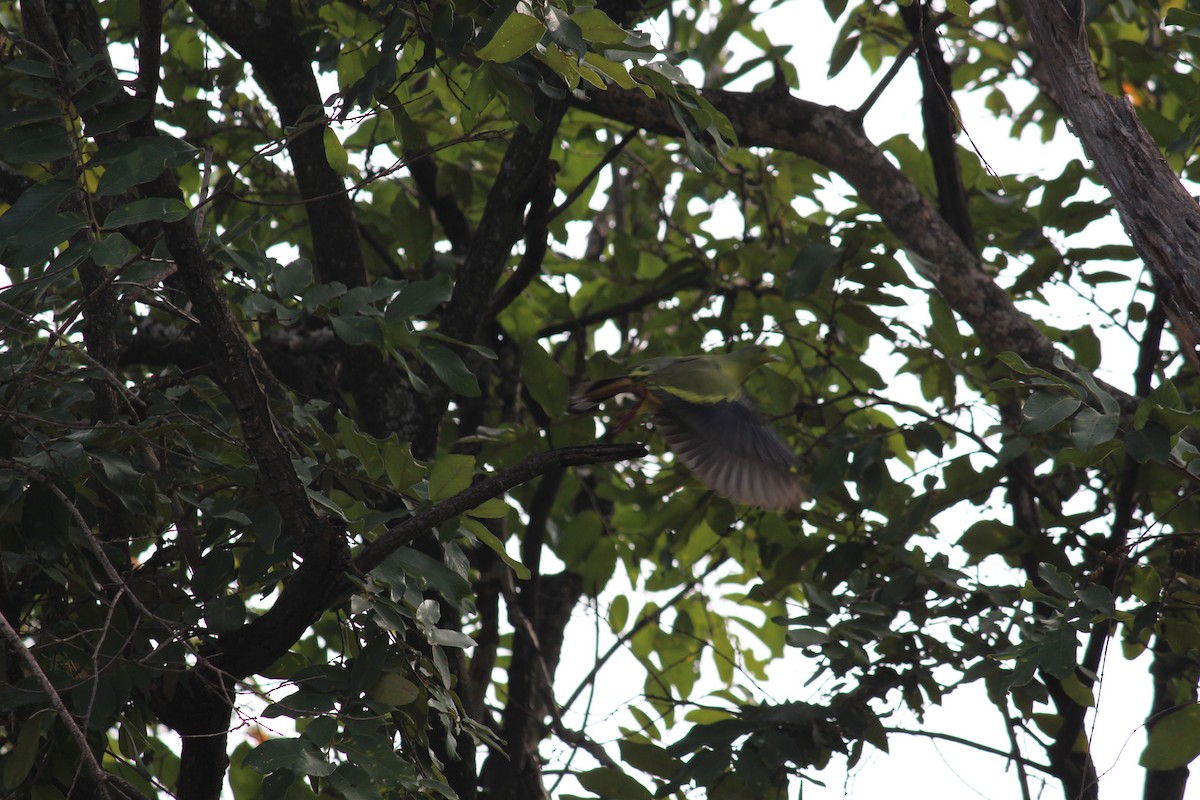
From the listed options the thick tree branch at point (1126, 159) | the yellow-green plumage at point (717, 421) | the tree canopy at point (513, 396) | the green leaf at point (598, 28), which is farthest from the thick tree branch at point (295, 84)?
the thick tree branch at point (1126, 159)

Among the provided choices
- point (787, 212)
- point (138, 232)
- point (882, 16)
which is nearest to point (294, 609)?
point (138, 232)

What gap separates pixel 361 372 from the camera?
2.92 m

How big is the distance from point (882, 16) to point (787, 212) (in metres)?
0.86

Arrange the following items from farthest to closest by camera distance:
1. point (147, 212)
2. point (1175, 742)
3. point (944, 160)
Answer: point (944, 160) → point (1175, 742) → point (147, 212)

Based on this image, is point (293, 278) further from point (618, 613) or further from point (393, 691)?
point (618, 613)

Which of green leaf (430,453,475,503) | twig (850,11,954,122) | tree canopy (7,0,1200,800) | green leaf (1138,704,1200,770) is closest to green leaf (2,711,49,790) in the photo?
tree canopy (7,0,1200,800)

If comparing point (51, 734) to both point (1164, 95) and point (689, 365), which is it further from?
point (1164, 95)

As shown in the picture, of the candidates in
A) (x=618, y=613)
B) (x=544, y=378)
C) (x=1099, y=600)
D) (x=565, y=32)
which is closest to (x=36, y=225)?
Result: (x=565, y=32)

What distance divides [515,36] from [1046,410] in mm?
1012

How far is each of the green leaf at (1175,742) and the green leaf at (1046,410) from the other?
2.49 feet

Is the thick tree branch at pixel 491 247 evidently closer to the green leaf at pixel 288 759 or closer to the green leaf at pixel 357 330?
the green leaf at pixel 357 330

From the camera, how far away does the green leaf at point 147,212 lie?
5.21 feet

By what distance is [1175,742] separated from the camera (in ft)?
7.17

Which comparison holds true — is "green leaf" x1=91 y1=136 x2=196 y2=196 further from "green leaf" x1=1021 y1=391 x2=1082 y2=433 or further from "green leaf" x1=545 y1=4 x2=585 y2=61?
"green leaf" x1=1021 y1=391 x2=1082 y2=433
